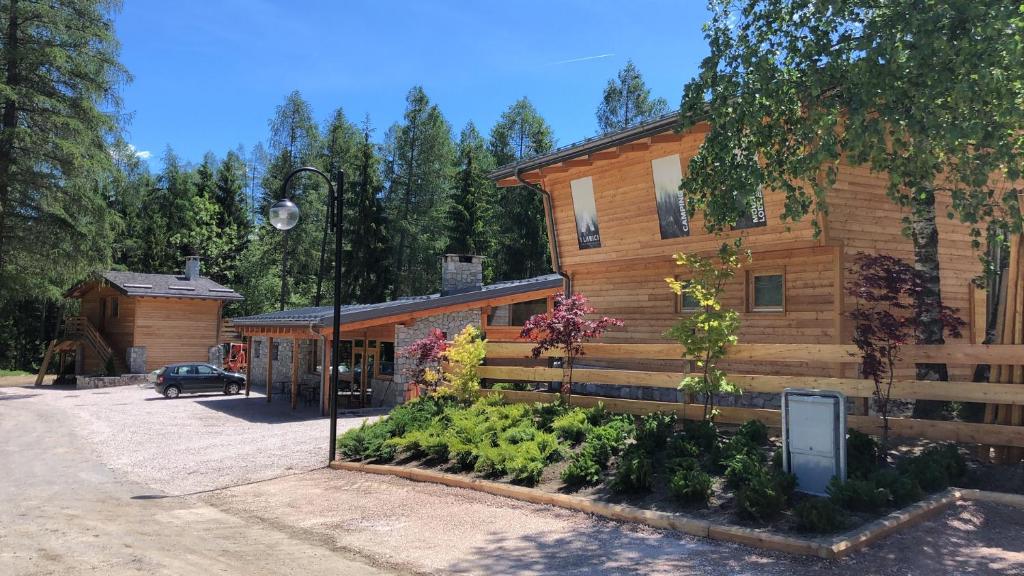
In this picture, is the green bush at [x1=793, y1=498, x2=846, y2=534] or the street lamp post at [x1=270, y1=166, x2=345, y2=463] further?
the street lamp post at [x1=270, y1=166, x2=345, y2=463]

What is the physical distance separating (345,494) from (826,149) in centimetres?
750

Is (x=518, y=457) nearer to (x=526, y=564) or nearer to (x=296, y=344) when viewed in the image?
(x=526, y=564)

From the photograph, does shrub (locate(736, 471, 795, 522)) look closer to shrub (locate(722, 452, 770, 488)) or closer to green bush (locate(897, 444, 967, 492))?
shrub (locate(722, 452, 770, 488))

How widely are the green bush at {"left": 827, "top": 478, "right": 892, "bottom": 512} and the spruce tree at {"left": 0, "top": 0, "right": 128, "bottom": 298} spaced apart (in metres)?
30.4

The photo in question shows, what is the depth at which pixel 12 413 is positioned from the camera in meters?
21.2

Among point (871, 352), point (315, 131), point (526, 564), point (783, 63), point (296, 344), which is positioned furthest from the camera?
point (315, 131)

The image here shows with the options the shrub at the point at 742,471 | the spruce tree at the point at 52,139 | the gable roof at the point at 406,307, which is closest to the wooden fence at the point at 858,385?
the shrub at the point at 742,471

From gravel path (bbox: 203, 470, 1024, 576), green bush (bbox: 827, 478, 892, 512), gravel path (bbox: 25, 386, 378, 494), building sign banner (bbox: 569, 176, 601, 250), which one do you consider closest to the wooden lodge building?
gravel path (bbox: 25, 386, 378, 494)

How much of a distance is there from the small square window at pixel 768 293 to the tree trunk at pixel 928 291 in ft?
11.1

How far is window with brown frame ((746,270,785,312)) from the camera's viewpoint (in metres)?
13.3

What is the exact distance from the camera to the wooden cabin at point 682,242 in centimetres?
1245

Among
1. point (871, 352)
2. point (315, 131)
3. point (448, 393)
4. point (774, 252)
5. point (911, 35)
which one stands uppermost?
point (315, 131)

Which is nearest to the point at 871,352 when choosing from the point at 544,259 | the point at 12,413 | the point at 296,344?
the point at 296,344

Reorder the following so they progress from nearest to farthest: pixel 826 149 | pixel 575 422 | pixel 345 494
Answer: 1. pixel 826 149
2. pixel 345 494
3. pixel 575 422
